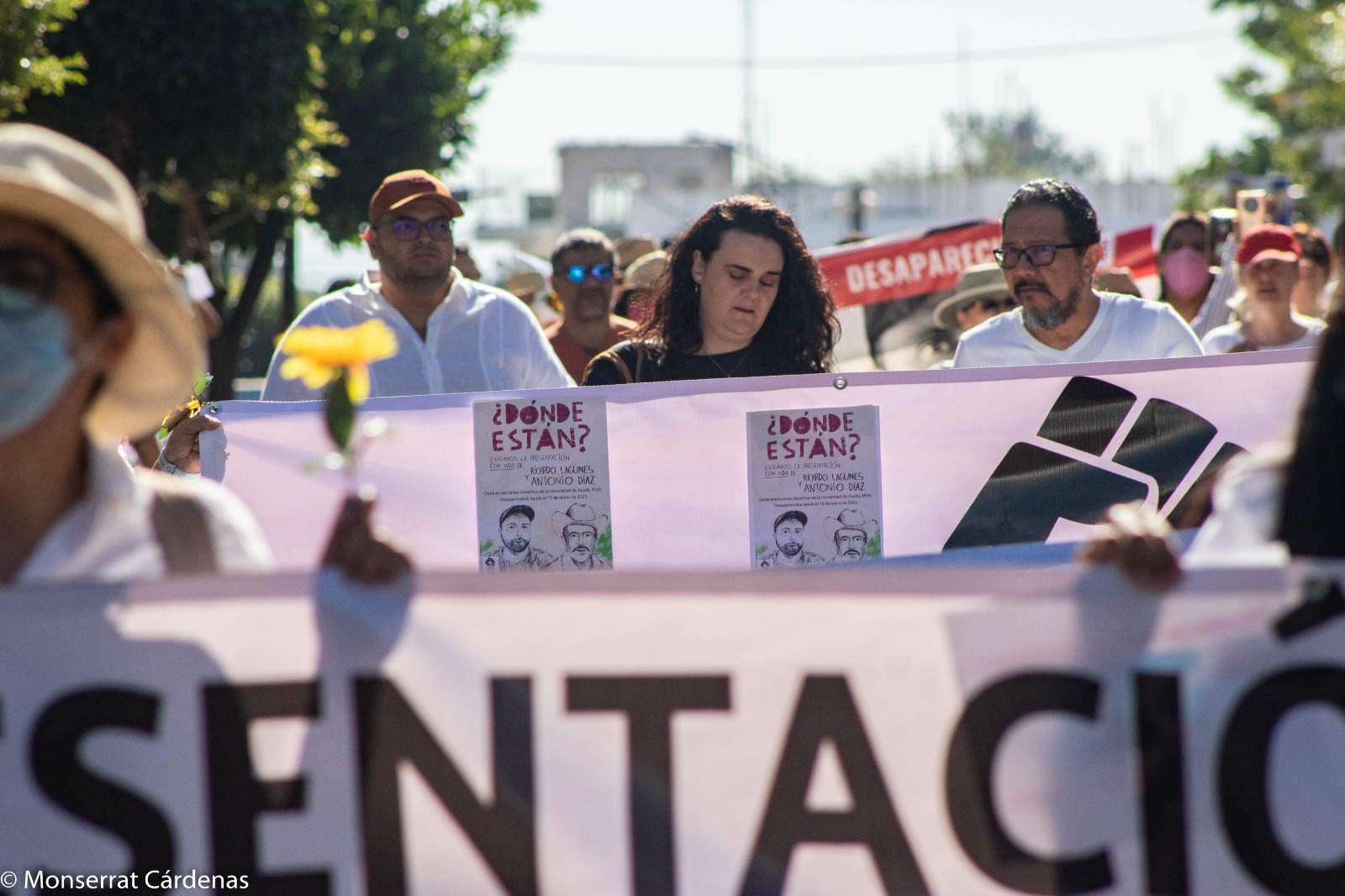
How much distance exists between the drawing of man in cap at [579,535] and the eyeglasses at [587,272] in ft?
9.84

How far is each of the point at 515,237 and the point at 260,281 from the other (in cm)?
3712

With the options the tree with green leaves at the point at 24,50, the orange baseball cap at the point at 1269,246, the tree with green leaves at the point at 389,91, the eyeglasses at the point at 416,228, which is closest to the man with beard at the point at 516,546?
the eyeglasses at the point at 416,228

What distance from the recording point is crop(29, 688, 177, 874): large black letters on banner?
2473mm

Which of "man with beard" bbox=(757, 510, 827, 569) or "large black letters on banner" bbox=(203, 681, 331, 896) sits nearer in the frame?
"large black letters on banner" bbox=(203, 681, 331, 896)

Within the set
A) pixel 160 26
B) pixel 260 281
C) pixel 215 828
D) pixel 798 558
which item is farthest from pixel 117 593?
pixel 260 281

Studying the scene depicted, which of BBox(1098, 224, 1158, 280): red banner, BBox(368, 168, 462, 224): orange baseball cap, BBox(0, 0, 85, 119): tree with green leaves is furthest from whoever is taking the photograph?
BBox(1098, 224, 1158, 280): red banner

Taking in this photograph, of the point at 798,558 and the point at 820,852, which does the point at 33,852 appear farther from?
the point at 798,558

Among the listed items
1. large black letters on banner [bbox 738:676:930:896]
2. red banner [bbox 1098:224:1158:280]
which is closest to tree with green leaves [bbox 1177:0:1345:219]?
red banner [bbox 1098:224:1158:280]

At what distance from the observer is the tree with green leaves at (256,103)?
14375mm

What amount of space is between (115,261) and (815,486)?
275cm

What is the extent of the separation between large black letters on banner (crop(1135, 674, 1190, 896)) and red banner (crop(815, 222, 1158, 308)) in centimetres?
837

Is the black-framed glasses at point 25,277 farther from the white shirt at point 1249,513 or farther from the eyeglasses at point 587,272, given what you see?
the eyeglasses at point 587,272

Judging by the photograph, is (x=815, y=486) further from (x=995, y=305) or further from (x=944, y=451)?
(x=995, y=305)

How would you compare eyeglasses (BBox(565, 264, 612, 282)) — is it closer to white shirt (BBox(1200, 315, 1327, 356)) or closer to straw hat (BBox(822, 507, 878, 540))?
white shirt (BBox(1200, 315, 1327, 356))
